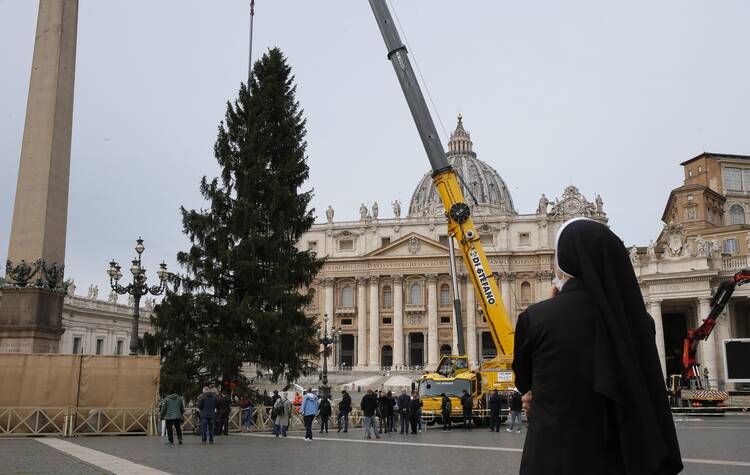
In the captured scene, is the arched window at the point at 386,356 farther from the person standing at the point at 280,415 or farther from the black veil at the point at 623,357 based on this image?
the black veil at the point at 623,357

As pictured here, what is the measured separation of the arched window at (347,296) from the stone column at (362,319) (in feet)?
4.60

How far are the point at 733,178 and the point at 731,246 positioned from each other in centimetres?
1099

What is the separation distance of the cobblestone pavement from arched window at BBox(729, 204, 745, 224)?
4628 cm

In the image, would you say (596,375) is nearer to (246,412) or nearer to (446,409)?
(246,412)

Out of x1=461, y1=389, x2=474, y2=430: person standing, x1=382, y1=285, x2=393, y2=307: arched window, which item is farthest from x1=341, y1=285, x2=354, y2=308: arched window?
x1=461, y1=389, x2=474, y2=430: person standing

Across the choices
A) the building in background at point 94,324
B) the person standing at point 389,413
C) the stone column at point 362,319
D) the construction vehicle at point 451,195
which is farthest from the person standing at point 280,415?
the stone column at point 362,319

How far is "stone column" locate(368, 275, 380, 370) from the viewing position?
69625mm

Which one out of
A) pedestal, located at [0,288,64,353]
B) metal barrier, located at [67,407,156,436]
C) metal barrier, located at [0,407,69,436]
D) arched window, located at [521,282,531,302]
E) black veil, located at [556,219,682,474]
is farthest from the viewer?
arched window, located at [521,282,531,302]

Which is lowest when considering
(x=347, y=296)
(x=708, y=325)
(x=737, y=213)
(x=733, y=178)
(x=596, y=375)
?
(x=596, y=375)

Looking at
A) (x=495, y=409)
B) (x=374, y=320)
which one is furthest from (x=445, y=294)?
(x=495, y=409)

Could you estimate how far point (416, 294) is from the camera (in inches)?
2813

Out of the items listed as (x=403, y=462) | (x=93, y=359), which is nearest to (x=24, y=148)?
(x=93, y=359)

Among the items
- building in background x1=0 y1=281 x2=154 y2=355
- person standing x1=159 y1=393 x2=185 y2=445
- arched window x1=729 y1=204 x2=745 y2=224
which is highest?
arched window x1=729 y1=204 x2=745 y2=224

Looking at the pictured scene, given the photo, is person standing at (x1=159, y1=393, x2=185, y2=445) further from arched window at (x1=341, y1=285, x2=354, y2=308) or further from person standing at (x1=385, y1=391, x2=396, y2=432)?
arched window at (x1=341, y1=285, x2=354, y2=308)
